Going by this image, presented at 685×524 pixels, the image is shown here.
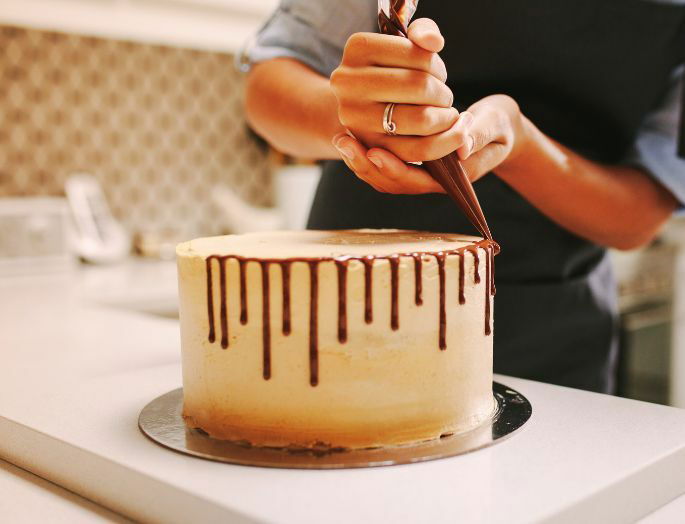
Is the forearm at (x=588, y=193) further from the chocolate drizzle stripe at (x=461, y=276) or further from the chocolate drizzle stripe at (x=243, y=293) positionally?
the chocolate drizzle stripe at (x=243, y=293)

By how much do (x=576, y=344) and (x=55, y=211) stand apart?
182 cm

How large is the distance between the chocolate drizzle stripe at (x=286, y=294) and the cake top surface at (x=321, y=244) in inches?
0.6

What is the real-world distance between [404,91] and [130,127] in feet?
7.46

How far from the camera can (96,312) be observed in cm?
167

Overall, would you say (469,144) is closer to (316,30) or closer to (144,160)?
(316,30)

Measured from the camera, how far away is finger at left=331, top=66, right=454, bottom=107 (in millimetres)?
768

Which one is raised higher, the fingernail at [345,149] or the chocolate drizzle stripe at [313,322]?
the fingernail at [345,149]

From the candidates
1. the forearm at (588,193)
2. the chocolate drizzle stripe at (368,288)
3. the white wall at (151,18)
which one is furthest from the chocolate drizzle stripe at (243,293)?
the white wall at (151,18)

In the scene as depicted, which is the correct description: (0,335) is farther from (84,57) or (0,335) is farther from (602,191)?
(84,57)

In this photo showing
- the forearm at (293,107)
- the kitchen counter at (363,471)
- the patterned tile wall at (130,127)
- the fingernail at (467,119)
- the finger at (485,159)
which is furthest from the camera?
the patterned tile wall at (130,127)

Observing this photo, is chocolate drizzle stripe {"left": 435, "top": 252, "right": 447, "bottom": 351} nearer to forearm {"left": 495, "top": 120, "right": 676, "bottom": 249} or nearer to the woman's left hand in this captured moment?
the woman's left hand

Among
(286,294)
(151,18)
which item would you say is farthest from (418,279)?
(151,18)

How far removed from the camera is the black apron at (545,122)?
4.06ft

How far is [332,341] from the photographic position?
739 mm
